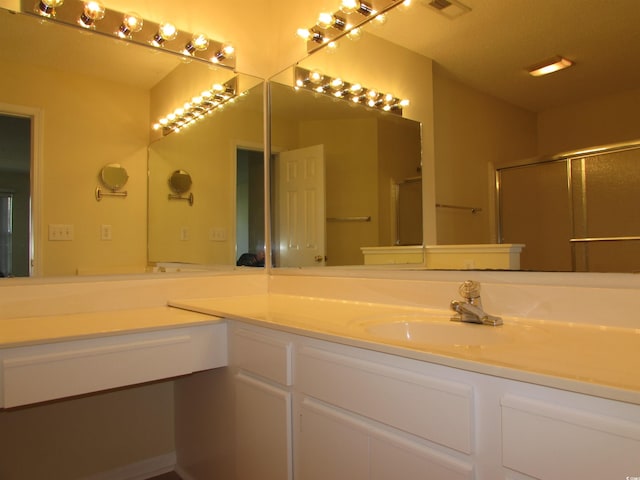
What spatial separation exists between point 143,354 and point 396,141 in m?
1.22

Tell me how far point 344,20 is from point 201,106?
2.63 feet

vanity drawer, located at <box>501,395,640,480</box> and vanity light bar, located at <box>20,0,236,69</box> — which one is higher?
vanity light bar, located at <box>20,0,236,69</box>

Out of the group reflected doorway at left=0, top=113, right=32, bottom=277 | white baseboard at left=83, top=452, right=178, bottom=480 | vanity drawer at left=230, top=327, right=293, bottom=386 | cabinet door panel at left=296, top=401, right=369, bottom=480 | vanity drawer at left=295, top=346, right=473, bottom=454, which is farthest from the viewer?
white baseboard at left=83, top=452, right=178, bottom=480

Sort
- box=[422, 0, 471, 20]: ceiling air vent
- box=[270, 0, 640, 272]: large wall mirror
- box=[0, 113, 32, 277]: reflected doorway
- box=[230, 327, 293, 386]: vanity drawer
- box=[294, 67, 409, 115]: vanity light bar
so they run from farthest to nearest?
box=[294, 67, 409, 115]: vanity light bar → box=[0, 113, 32, 277]: reflected doorway → box=[422, 0, 471, 20]: ceiling air vent → box=[230, 327, 293, 386]: vanity drawer → box=[270, 0, 640, 272]: large wall mirror

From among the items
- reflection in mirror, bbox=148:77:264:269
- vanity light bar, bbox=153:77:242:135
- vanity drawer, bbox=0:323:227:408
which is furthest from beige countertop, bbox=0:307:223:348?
vanity light bar, bbox=153:77:242:135

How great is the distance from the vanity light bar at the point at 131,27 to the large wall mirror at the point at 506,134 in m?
0.63

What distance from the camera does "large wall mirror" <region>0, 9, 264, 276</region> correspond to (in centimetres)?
159

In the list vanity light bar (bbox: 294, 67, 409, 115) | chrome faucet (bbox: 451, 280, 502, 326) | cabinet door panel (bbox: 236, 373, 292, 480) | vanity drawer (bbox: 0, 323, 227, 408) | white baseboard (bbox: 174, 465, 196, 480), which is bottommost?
white baseboard (bbox: 174, 465, 196, 480)

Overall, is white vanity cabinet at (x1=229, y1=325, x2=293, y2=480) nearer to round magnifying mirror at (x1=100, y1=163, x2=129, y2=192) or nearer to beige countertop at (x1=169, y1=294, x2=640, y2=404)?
beige countertop at (x1=169, y1=294, x2=640, y2=404)

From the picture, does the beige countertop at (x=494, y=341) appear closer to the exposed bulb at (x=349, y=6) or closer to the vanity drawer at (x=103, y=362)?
the vanity drawer at (x=103, y=362)

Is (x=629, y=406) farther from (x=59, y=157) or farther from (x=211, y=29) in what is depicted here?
(x=211, y=29)

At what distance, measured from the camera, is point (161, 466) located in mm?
1995

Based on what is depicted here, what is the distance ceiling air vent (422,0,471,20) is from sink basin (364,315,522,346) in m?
0.99

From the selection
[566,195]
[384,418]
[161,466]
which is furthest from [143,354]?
[566,195]
